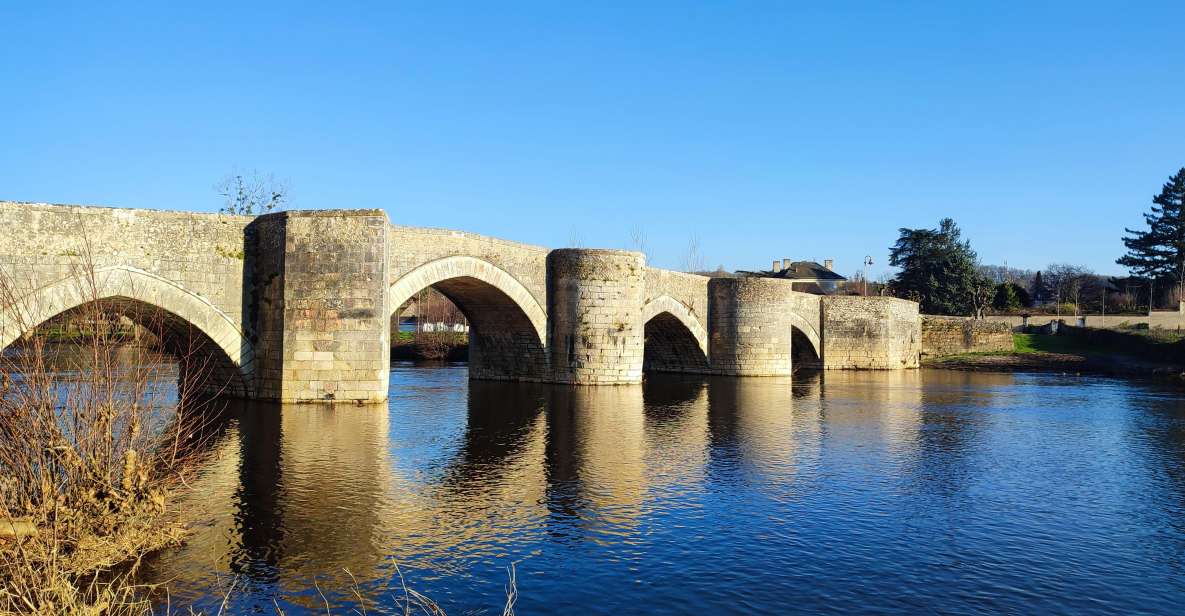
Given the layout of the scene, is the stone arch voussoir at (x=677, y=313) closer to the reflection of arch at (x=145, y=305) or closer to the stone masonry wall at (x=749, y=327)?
the stone masonry wall at (x=749, y=327)

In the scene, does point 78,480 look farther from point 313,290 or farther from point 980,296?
point 980,296

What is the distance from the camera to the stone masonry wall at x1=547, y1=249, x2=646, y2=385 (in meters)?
25.9

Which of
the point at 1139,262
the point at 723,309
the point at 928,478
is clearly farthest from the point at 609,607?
the point at 1139,262

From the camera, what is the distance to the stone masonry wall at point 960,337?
149 feet

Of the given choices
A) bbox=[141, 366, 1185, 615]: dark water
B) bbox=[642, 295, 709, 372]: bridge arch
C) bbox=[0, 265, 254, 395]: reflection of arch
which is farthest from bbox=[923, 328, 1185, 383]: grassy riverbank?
bbox=[0, 265, 254, 395]: reflection of arch

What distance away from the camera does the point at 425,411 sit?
19.2 m

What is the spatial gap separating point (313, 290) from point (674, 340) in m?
18.5

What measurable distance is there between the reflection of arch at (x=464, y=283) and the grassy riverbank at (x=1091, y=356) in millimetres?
25639

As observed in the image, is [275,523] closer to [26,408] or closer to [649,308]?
[26,408]

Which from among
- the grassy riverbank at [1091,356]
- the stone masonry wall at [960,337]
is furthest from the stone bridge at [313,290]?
the stone masonry wall at [960,337]

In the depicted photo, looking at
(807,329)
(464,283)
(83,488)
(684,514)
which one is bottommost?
(684,514)

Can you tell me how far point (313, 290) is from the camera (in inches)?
723

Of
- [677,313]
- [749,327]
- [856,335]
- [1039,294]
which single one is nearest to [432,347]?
[677,313]

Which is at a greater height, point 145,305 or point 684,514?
point 145,305
